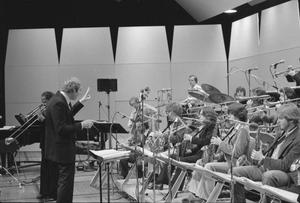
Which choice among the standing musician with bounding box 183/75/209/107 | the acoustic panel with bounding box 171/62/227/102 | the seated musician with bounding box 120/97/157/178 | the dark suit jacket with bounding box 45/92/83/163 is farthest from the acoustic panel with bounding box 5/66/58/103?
the dark suit jacket with bounding box 45/92/83/163

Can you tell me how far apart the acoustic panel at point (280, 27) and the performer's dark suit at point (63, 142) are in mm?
A: 5398

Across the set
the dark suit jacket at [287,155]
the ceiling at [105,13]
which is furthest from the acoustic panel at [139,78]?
the dark suit jacket at [287,155]

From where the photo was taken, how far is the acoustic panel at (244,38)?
1031 centimetres

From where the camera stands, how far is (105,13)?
1208 centimetres

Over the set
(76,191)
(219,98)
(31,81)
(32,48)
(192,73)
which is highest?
(32,48)

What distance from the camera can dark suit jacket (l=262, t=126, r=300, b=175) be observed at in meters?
4.06

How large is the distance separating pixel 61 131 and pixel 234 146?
177 cm

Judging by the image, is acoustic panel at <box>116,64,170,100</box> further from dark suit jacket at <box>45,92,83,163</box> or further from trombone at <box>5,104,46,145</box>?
dark suit jacket at <box>45,92,83,163</box>

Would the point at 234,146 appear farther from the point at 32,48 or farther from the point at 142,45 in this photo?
the point at 32,48

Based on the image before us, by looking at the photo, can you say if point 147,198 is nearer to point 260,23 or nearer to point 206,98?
point 206,98

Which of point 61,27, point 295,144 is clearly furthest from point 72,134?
point 61,27

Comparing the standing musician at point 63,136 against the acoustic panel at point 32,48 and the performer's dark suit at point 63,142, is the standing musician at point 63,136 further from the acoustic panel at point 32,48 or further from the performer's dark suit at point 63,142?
the acoustic panel at point 32,48

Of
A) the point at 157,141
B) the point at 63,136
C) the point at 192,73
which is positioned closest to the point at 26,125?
the point at 157,141

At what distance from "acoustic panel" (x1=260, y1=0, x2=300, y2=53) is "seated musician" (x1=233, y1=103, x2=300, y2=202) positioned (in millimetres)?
4836
